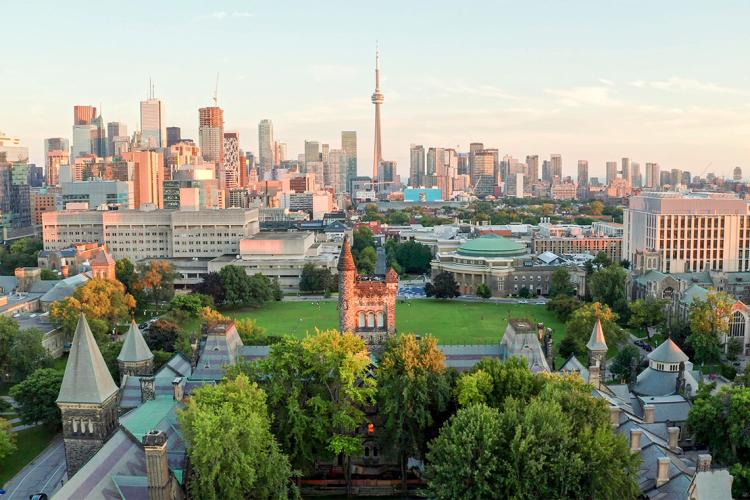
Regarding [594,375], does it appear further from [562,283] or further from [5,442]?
[562,283]

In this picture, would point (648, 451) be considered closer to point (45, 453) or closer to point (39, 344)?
point (45, 453)

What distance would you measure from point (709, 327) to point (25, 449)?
205 feet

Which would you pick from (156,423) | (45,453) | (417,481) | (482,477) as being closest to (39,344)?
(45,453)

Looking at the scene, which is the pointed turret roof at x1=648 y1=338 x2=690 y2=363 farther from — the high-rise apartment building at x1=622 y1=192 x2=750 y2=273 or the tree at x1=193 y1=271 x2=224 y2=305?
the tree at x1=193 y1=271 x2=224 y2=305

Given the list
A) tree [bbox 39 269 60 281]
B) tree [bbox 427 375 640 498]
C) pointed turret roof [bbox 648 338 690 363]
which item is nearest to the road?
tree [bbox 427 375 640 498]

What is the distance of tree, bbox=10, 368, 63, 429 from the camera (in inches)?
1973

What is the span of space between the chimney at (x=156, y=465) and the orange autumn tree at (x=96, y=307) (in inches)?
A: 1718

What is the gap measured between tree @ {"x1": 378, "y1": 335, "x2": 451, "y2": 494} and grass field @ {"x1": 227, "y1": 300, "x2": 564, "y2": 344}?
36.9 meters

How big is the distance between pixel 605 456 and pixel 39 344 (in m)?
49.9

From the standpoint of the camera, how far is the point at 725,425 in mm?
41688

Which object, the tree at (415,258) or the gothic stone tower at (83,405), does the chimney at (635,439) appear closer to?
the gothic stone tower at (83,405)

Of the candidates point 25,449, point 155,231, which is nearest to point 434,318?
point 25,449

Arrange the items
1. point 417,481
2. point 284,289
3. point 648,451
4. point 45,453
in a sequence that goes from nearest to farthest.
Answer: point 648,451
point 417,481
point 45,453
point 284,289

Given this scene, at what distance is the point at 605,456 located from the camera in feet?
105
